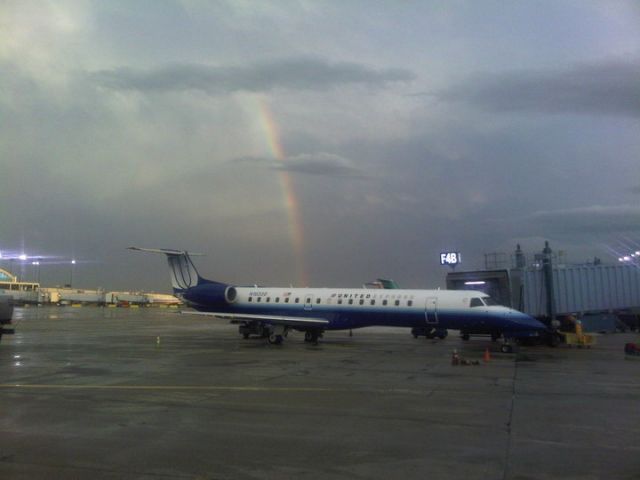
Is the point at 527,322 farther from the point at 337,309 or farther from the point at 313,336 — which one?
the point at 313,336

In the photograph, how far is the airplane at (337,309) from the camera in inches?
1029

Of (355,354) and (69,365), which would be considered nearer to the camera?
(69,365)

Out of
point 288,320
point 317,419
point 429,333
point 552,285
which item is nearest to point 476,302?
point 552,285

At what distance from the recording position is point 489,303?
86.7ft

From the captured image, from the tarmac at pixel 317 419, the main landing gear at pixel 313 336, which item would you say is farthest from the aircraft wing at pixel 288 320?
the tarmac at pixel 317 419

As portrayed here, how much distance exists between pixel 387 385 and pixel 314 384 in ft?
6.40

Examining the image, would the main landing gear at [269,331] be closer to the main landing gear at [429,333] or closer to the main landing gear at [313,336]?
the main landing gear at [313,336]

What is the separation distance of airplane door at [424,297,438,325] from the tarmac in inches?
263

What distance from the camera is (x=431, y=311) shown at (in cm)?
2730

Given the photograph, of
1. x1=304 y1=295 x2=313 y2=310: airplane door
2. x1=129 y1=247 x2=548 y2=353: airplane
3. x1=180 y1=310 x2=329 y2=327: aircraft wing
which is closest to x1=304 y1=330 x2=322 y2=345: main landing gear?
x1=129 y1=247 x2=548 y2=353: airplane

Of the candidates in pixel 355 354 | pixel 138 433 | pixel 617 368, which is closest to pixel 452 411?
pixel 138 433

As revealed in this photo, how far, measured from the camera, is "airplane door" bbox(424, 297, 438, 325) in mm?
27234

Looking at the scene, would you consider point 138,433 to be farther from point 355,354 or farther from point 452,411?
point 355,354

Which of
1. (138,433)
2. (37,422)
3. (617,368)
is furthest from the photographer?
(617,368)
